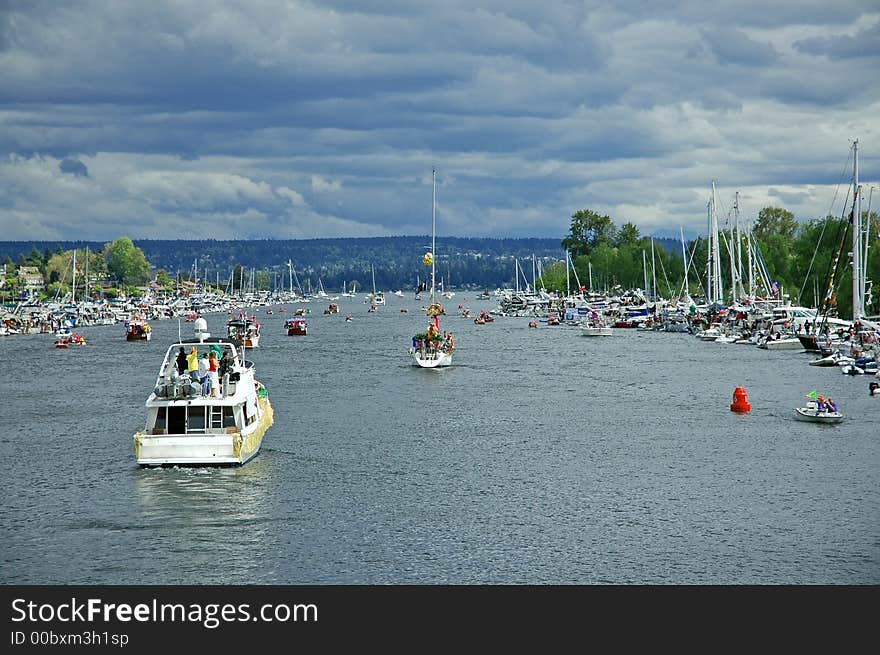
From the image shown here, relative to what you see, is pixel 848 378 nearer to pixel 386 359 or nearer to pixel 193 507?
pixel 386 359

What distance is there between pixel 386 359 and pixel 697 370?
1551 inches

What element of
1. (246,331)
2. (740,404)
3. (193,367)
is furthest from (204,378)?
(246,331)

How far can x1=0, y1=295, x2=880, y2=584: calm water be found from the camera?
154 ft

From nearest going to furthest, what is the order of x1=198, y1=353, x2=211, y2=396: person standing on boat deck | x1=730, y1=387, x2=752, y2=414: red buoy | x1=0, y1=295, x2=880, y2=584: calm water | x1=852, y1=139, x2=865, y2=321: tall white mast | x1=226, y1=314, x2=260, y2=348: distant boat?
x1=0, y1=295, x2=880, y2=584: calm water → x1=198, y1=353, x2=211, y2=396: person standing on boat deck → x1=730, y1=387, x2=752, y2=414: red buoy → x1=852, y1=139, x2=865, y2=321: tall white mast → x1=226, y1=314, x2=260, y2=348: distant boat

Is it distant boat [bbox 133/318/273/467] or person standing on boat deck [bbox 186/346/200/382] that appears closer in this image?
distant boat [bbox 133/318/273/467]

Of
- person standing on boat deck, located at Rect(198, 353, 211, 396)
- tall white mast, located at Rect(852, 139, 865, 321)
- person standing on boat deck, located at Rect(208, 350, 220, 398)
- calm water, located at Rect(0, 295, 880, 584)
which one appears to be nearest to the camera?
calm water, located at Rect(0, 295, 880, 584)

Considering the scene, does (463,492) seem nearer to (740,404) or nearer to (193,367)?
(193,367)

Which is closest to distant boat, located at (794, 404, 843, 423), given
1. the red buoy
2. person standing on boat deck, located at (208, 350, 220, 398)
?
the red buoy

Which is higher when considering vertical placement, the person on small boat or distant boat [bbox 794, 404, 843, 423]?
the person on small boat

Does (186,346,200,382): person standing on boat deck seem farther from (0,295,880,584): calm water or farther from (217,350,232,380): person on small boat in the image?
(0,295,880,584): calm water

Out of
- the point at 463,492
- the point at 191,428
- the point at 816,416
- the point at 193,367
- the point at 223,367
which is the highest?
the point at 193,367

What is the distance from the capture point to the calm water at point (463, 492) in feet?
154

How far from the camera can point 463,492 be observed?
61.0 metres
